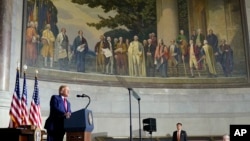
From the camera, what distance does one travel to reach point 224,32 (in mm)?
15367

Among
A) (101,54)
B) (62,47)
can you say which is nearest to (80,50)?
(62,47)

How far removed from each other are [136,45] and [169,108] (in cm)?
303

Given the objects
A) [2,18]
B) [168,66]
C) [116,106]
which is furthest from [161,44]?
[2,18]

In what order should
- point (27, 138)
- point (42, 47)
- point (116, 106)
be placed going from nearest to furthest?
point (27, 138)
point (42, 47)
point (116, 106)

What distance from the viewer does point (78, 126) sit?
5.92 metres

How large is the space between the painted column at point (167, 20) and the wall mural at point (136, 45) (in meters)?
0.18

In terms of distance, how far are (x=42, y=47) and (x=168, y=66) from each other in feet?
17.6

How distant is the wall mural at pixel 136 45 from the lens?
1341 centimetres

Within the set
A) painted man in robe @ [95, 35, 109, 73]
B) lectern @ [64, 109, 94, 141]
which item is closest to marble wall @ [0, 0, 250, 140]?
painted man in robe @ [95, 35, 109, 73]

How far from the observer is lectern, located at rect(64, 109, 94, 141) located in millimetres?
5910

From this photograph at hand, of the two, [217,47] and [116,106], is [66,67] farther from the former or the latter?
[217,47]

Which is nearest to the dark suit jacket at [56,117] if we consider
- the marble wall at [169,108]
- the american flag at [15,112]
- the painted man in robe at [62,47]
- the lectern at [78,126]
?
the lectern at [78,126]

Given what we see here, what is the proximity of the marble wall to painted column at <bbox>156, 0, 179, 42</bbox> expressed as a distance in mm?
2502

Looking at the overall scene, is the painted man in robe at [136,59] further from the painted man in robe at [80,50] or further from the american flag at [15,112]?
the american flag at [15,112]
